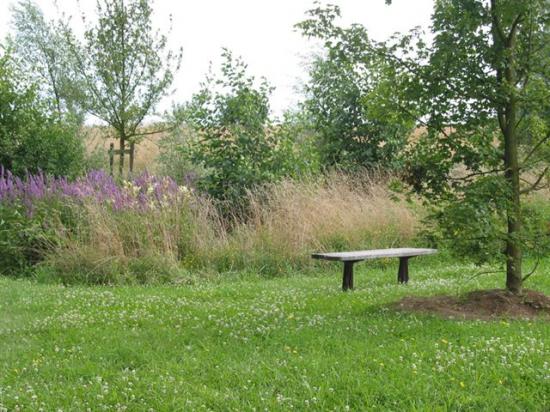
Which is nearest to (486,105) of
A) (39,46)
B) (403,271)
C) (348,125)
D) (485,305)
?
(485,305)

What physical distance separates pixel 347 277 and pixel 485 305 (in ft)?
7.50

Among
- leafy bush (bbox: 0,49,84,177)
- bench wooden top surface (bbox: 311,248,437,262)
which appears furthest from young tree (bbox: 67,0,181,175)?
bench wooden top surface (bbox: 311,248,437,262)

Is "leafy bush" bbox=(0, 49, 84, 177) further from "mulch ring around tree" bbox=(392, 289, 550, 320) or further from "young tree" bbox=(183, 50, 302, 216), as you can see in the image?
"mulch ring around tree" bbox=(392, 289, 550, 320)

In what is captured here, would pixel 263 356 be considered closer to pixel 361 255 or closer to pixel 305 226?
pixel 361 255

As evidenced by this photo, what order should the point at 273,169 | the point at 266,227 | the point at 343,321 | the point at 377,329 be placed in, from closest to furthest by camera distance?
the point at 377,329, the point at 343,321, the point at 266,227, the point at 273,169

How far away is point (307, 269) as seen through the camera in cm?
1042

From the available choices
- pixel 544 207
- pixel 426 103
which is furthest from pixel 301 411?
pixel 544 207

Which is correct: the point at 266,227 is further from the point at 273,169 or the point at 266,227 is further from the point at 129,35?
the point at 129,35

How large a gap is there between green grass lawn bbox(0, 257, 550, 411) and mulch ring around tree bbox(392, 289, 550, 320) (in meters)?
0.29

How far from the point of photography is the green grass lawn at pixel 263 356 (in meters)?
4.05

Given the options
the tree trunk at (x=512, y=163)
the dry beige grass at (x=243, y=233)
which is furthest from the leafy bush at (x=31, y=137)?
the tree trunk at (x=512, y=163)

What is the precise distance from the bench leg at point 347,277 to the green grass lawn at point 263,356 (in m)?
0.55

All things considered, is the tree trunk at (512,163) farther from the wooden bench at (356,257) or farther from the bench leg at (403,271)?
the bench leg at (403,271)

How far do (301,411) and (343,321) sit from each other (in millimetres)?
2199
